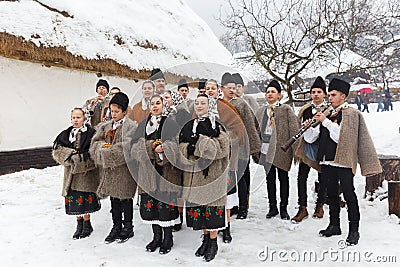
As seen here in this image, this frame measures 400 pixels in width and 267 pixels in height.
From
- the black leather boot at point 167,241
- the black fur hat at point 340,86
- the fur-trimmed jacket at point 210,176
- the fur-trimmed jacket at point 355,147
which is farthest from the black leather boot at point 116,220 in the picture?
the black fur hat at point 340,86

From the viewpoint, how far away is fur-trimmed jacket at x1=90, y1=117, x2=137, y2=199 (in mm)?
3195

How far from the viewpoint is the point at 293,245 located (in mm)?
3266

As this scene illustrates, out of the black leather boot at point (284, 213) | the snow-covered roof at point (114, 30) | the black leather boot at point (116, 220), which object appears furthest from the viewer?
the snow-covered roof at point (114, 30)

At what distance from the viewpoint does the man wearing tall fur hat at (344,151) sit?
10.5 feet

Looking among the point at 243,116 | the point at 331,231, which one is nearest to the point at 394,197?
the point at 331,231

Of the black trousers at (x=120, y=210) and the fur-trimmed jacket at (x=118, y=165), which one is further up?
the fur-trimmed jacket at (x=118, y=165)

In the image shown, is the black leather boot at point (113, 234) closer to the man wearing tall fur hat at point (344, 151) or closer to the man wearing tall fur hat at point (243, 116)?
the man wearing tall fur hat at point (243, 116)

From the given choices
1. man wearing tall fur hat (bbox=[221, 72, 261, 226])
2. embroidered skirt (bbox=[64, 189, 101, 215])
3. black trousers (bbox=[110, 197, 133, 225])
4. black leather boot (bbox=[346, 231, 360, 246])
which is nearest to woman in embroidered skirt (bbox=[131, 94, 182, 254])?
black trousers (bbox=[110, 197, 133, 225])

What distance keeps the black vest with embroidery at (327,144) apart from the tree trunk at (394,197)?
0.90 meters

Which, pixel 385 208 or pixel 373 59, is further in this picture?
pixel 373 59

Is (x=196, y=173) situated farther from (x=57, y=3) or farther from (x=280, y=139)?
(x=57, y=3)

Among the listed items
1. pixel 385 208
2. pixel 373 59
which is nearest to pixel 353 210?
pixel 385 208

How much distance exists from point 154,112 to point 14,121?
14.0 feet

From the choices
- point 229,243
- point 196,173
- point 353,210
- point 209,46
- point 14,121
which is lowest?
point 229,243
